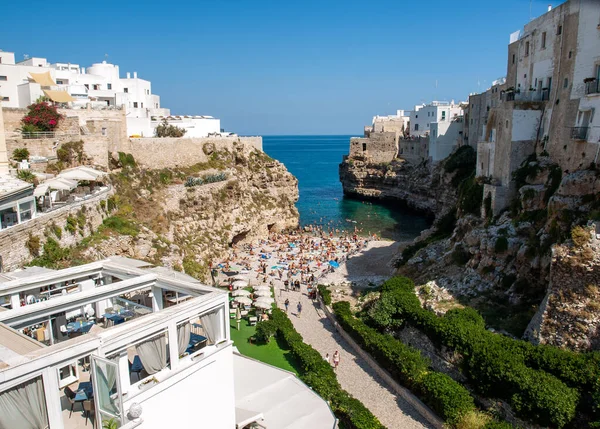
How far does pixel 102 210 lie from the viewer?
24.9m

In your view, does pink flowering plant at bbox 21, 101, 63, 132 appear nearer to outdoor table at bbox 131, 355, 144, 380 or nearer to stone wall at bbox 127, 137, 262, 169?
stone wall at bbox 127, 137, 262, 169

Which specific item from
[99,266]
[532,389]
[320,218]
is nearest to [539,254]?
[532,389]

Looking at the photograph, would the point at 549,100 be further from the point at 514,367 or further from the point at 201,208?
the point at 201,208

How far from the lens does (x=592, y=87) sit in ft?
70.1

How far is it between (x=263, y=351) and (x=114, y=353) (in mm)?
12979

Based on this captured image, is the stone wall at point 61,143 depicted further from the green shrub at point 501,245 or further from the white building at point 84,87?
the green shrub at point 501,245

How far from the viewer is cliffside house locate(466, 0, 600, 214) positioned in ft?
70.1

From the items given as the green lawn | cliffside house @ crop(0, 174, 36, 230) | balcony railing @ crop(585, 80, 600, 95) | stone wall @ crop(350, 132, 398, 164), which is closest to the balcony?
balcony railing @ crop(585, 80, 600, 95)

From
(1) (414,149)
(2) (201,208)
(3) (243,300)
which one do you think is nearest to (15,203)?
(3) (243,300)

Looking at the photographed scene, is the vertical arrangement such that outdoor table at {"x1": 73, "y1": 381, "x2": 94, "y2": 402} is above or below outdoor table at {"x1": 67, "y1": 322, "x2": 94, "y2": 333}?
below

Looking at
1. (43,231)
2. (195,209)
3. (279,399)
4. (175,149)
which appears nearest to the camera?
(279,399)

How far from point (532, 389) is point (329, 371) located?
6775 millimetres

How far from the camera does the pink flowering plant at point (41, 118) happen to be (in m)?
Answer: 29.1

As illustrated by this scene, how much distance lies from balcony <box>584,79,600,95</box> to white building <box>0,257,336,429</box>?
66.9 feet
